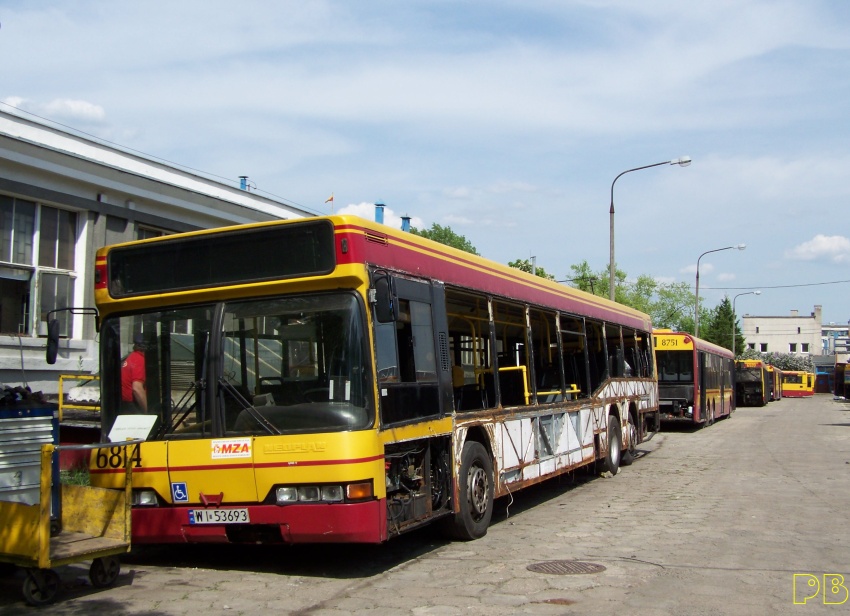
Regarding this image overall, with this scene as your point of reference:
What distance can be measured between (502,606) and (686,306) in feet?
299

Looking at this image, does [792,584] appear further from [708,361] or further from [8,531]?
[708,361]

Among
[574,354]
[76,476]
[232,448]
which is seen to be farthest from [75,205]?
[232,448]

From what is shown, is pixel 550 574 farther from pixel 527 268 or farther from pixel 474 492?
pixel 527 268

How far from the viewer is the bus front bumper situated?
6.83 metres

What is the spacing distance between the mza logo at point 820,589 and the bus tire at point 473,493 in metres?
2.97

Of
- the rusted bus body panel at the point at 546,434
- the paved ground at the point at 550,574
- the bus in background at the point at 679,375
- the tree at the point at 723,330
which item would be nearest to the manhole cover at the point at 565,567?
the paved ground at the point at 550,574

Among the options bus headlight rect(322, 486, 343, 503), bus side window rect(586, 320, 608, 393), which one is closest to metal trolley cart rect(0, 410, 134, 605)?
bus headlight rect(322, 486, 343, 503)

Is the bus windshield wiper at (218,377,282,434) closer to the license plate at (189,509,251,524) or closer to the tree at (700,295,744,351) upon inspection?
the license plate at (189,509,251,524)

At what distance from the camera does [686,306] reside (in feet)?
306

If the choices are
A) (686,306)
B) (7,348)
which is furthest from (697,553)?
(686,306)

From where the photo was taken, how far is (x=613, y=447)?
15070mm

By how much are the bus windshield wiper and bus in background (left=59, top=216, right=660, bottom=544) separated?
0.02 m

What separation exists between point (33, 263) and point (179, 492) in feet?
25.1

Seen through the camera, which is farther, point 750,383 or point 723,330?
point 723,330
